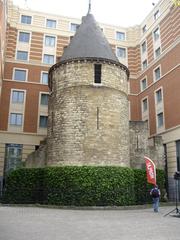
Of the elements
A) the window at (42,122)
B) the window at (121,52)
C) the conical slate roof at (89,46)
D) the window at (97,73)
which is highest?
the window at (121,52)

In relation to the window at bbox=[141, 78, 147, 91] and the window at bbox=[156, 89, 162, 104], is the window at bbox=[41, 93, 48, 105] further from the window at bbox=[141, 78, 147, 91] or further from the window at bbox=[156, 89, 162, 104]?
the window at bbox=[156, 89, 162, 104]

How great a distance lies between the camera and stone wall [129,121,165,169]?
2330 cm

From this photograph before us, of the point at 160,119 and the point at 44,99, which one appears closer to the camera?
the point at 160,119

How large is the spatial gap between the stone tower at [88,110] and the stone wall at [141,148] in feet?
7.88

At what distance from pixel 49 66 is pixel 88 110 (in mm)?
15989

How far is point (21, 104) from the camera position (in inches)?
1270

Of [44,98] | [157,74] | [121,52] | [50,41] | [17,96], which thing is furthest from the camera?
[121,52]

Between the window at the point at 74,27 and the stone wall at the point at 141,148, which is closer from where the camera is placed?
the stone wall at the point at 141,148

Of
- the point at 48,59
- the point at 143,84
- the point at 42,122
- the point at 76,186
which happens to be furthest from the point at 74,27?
the point at 76,186

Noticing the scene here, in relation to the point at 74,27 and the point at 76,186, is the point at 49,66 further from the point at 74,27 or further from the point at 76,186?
the point at 76,186

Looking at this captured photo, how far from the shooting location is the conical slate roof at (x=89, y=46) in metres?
21.7

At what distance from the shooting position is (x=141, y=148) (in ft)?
77.8

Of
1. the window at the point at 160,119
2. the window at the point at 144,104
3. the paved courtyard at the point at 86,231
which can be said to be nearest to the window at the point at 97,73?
the window at the point at 160,119

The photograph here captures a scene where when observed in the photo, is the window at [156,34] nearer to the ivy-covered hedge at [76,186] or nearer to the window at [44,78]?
the window at [44,78]
